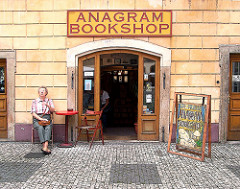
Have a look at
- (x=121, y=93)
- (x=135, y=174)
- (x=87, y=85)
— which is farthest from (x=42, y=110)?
(x=121, y=93)

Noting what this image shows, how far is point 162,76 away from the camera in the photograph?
23.4 feet

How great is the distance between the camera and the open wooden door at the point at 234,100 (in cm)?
729

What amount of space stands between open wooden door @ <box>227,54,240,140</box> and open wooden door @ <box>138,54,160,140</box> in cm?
202

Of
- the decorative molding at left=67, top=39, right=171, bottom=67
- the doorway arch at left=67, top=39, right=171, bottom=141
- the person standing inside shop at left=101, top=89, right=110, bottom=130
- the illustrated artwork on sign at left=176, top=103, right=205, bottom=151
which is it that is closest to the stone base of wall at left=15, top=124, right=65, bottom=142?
the doorway arch at left=67, top=39, right=171, bottom=141

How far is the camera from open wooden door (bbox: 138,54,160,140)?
7.28 meters

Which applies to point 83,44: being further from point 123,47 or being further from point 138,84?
point 138,84

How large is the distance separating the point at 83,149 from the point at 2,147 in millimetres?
2086

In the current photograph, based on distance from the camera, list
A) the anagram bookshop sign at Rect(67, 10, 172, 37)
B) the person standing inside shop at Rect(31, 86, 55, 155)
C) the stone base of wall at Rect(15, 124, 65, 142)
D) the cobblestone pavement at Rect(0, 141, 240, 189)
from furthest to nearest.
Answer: the stone base of wall at Rect(15, 124, 65, 142), the anagram bookshop sign at Rect(67, 10, 172, 37), the person standing inside shop at Rect(31, 86, 55, 155), the cobblestone pavement at Rect(0, 141, 240, 189)

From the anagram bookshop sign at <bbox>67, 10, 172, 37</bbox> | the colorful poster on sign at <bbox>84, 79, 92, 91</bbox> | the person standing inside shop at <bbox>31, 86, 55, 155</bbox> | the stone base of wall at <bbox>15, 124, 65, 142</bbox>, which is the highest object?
the anagram bookshop sign at <bbox>67, 10, 172, 37</bbox>

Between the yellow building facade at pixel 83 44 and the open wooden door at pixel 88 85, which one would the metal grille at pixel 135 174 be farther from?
the open wooden door at pixel 88 85

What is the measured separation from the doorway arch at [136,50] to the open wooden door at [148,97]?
15 cm

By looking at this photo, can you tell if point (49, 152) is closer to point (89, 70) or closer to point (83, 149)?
point (83, 149)

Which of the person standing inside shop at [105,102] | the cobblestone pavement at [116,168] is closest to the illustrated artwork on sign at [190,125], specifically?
the cobblestone pavement at [116,168]

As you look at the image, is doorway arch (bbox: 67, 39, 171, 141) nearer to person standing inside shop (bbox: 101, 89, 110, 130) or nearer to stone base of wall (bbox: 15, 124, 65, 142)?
stone base of wall (bbox: 15, 124, 65, 142)
